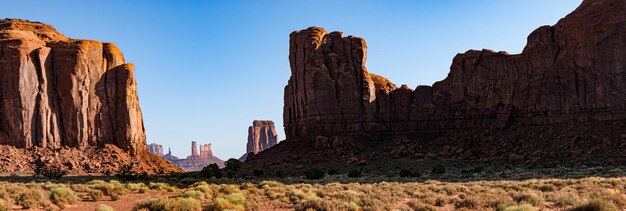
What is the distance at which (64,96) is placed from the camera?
6431cm

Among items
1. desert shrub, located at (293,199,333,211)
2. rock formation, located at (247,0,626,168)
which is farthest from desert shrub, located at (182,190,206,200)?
rock formation, located at (247,0,626,168)

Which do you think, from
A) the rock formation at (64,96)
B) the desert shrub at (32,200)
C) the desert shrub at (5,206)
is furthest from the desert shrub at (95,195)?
the rock formation at (64,96)

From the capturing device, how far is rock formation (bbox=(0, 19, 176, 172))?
60.2 meters

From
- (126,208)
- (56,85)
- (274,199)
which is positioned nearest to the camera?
(126,208)

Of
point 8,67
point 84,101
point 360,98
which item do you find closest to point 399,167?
point 360,98

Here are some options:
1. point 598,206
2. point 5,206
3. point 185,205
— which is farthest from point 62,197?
point 598,206

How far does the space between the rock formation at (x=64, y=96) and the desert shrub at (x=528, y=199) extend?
51.9m

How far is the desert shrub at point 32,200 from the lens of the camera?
64.1 ft

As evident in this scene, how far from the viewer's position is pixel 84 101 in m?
65.5

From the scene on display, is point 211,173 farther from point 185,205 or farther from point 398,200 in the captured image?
point 398,200

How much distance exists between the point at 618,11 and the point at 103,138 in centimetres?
6294

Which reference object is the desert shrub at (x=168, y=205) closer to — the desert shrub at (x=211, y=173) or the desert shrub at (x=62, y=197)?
the desert shrub at (x=62, y=197)

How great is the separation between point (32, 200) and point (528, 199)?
19650 millimetres

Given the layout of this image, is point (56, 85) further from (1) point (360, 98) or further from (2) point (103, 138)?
(1) point (360, 98)
